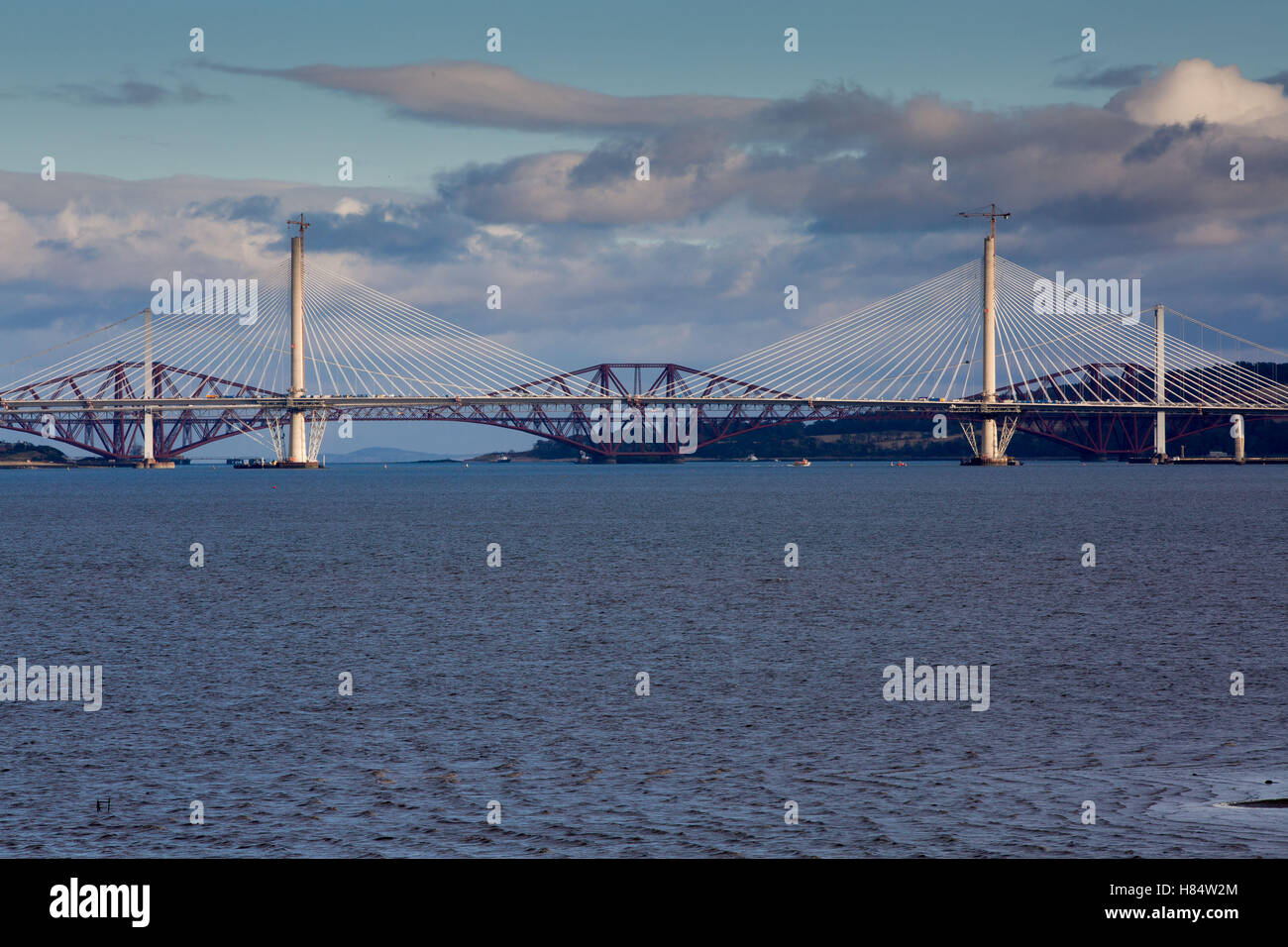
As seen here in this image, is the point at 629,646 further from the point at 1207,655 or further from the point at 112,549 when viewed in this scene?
the point at 112,549

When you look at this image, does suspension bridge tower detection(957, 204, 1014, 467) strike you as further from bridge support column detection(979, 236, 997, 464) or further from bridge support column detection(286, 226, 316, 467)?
bridge support column detection(286, 226, 316, 467)

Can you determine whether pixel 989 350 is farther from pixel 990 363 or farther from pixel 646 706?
pixel 646 706

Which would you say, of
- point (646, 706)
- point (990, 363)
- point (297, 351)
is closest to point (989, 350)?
point (990, 363)

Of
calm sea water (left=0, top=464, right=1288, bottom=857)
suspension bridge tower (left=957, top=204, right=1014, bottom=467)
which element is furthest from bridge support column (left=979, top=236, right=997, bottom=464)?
calm sea water (left=0, top=464, right=1288, bottom=857)
